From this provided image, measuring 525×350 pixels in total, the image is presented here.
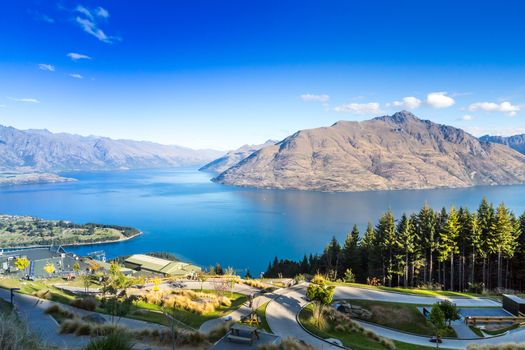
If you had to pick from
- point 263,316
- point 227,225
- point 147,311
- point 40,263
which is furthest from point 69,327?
point 227,225

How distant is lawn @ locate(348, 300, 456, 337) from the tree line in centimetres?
1105

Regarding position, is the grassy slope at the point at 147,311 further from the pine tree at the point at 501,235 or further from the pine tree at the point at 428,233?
the pine tree at the point at 501,235

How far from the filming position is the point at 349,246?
4962 centimetres

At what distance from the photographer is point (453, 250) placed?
120 feet

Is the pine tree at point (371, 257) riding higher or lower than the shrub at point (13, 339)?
lower

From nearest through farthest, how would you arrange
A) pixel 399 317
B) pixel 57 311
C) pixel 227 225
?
pixel 57 311
pixel 399 317
pixel 227 225

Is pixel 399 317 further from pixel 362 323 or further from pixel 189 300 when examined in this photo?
pixel 189 300

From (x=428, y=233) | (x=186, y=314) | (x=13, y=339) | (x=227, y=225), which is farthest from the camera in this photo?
(x=227, y=225)

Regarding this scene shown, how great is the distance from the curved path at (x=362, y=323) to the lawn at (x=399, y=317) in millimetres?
851

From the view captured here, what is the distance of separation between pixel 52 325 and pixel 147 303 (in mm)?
10602

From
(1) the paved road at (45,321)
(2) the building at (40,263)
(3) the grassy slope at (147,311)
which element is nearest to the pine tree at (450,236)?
(3) the grassy slope at (147,311)

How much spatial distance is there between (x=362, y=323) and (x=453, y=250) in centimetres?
1998

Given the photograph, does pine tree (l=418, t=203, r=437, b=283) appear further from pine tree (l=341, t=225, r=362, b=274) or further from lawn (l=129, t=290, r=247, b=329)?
lawn (l=129, t=290, r=247, b=329)

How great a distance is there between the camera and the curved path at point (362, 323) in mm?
18447
